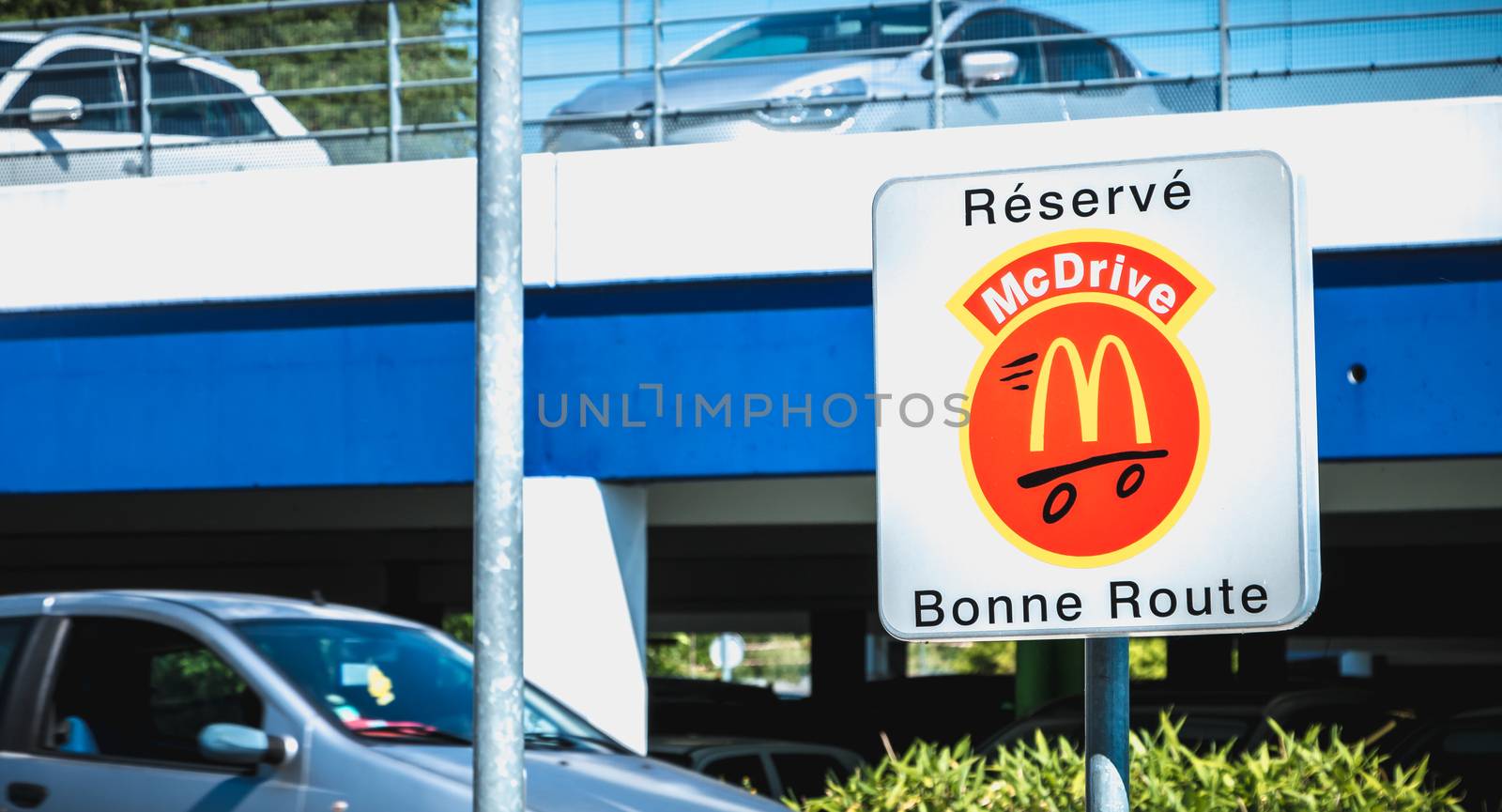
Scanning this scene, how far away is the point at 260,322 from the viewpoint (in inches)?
429

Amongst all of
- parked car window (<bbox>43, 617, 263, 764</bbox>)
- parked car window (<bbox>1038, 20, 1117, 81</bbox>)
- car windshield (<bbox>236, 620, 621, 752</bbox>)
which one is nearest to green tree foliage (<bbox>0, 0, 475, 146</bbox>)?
parked car window (<bbox>1038, 20, 1117, 81</bbox>)

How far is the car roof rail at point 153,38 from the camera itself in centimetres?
1166

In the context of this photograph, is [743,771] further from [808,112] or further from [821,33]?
[821,33]

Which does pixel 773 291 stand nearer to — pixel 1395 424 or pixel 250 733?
pixel 1395 424

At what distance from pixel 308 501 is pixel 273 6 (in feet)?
11.1

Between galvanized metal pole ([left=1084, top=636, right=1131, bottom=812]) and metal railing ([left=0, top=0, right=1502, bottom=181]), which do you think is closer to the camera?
galvanized metal pole ([left=1084, top=636, right=1131, bottom=812])

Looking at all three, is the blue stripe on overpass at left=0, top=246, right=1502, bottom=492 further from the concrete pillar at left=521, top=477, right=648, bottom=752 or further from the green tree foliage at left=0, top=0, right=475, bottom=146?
the green tree foliage at left=0, top=0, right=475, bottom=146

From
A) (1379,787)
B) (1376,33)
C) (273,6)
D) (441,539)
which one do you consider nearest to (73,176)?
(273,6)

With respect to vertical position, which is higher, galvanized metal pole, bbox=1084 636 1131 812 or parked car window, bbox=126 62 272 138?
parked car window, bbox=126 62 272 138

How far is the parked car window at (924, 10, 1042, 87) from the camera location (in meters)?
10.4

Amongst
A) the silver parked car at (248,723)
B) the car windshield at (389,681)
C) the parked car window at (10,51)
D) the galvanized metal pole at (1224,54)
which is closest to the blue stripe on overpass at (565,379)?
the galvanized metal pole at (1224,54)

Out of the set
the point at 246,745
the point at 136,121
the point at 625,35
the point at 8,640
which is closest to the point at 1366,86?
the point at 625,35

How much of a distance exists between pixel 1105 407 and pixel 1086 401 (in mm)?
28

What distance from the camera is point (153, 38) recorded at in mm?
12258
